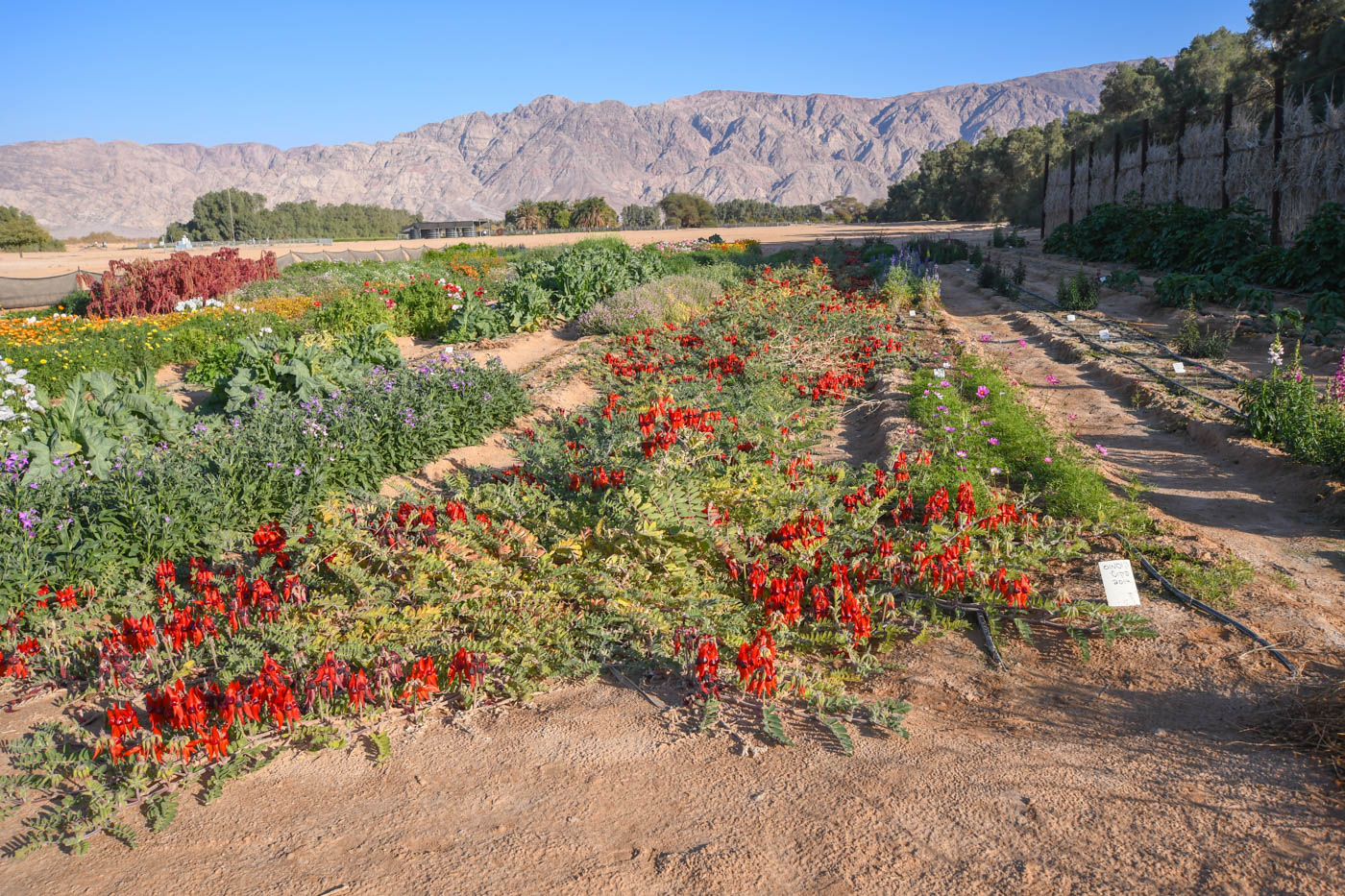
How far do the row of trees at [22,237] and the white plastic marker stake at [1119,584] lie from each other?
63115mm

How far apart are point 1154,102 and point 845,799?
51.5 m

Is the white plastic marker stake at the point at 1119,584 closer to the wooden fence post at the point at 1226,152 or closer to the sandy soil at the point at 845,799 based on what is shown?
the sandy soil at the point at 845,799

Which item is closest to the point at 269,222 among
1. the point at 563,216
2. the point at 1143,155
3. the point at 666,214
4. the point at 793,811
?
the point at 563,216

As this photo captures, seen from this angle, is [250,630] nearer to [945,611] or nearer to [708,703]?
[708,703]

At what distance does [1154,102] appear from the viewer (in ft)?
143

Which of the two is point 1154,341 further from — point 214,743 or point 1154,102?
point 1154,102

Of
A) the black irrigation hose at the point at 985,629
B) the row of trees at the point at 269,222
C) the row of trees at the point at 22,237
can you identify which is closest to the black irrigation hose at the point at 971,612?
the black irrigation hose at the point at 985,629

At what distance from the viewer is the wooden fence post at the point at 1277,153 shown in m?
13.8

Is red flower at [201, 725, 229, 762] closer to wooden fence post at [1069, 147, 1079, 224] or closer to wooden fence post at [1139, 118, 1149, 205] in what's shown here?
wooden fence post at [1139, 118, 1149, 205]

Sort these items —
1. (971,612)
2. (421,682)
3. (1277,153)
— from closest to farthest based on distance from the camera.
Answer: (421,682) → (971,612) → (1277,153)

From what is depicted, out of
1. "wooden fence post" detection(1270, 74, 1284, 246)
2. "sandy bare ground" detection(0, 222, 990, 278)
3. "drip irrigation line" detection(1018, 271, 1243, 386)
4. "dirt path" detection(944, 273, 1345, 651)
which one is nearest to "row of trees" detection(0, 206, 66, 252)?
"sandy bare ground" detection(0, 222, 990, 278)

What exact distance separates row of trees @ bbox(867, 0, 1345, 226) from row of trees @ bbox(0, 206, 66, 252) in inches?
2273

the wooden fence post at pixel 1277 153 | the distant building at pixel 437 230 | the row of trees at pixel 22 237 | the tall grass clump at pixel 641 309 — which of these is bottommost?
the tall grass clump at pixel 641 309

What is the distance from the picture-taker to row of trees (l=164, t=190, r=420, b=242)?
79062 millimetres
